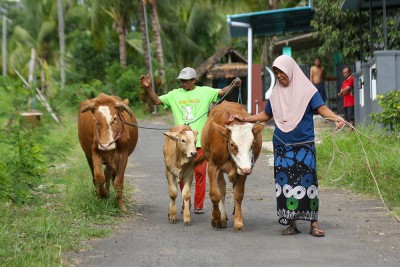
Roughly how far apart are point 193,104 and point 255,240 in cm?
244

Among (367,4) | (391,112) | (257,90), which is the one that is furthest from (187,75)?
(257,90)

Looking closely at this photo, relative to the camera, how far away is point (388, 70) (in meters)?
16.5

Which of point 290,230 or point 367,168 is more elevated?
point 367,168

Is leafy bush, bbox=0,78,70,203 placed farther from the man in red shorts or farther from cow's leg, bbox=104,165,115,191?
the man in red shorts

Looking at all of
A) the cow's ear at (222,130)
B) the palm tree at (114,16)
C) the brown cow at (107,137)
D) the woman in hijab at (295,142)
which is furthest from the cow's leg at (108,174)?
the palm tree at (114,16)

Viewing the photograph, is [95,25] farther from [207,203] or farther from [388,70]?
[207,203]

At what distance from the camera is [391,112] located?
1369cm

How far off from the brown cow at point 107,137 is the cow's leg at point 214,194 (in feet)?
4.67

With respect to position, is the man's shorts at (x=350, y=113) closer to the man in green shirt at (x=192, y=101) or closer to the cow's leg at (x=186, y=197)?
the man in green shirt at (x=192, y=101)

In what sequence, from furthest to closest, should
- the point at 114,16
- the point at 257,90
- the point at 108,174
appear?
the point at 114,16
the point at 257,90
the point at 108,174

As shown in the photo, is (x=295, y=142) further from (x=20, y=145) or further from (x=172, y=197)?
(x=20, y=145)

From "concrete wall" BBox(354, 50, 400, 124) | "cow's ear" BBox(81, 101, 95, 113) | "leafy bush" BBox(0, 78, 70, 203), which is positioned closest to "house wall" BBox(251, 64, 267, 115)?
"concrete wall" BBox(354, 50, 400, 124)

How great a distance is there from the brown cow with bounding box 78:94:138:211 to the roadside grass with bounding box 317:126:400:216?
269cm

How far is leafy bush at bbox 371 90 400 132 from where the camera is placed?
13.7 metres
